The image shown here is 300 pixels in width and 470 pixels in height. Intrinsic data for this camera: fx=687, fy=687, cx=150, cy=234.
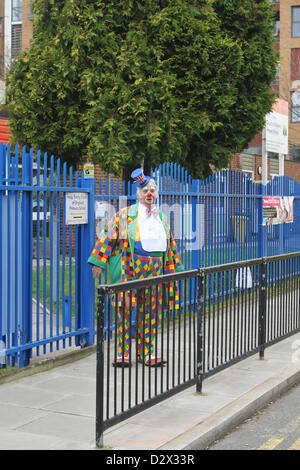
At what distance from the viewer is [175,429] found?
15.2ft

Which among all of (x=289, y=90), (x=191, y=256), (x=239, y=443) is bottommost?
(x=239, y=443)

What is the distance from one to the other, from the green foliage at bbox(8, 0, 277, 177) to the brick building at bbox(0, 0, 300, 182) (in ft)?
18.3

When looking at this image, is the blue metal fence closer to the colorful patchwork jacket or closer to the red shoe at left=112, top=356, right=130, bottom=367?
the colorful patchwork jacket

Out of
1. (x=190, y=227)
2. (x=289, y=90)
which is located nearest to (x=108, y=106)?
(x=190, y=227)

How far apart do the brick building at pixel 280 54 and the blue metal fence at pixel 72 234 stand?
7265mm

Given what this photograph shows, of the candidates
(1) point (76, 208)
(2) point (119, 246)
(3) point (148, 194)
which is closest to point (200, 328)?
(2) point (119, 246)

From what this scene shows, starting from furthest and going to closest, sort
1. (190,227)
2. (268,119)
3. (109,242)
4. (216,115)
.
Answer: (268,119) < (216,115) < (190,227) < (109,242)

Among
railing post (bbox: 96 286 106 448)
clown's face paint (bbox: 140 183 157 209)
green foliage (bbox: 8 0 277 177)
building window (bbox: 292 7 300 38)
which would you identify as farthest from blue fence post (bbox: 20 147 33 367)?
building window (bbox: 292 7 300 38)

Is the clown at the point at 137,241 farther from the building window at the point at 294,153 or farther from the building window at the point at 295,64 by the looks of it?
the building window at the point at 294,153

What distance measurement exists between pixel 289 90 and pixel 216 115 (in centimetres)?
2225

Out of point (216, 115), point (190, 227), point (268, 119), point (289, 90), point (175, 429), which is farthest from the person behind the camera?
point (289, 90)

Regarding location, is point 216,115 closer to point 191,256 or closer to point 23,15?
point 191,256

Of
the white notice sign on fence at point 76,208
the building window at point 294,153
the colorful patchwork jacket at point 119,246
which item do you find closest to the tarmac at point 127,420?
the colorful patchwork jacket at point 119,246

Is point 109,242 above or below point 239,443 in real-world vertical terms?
above
